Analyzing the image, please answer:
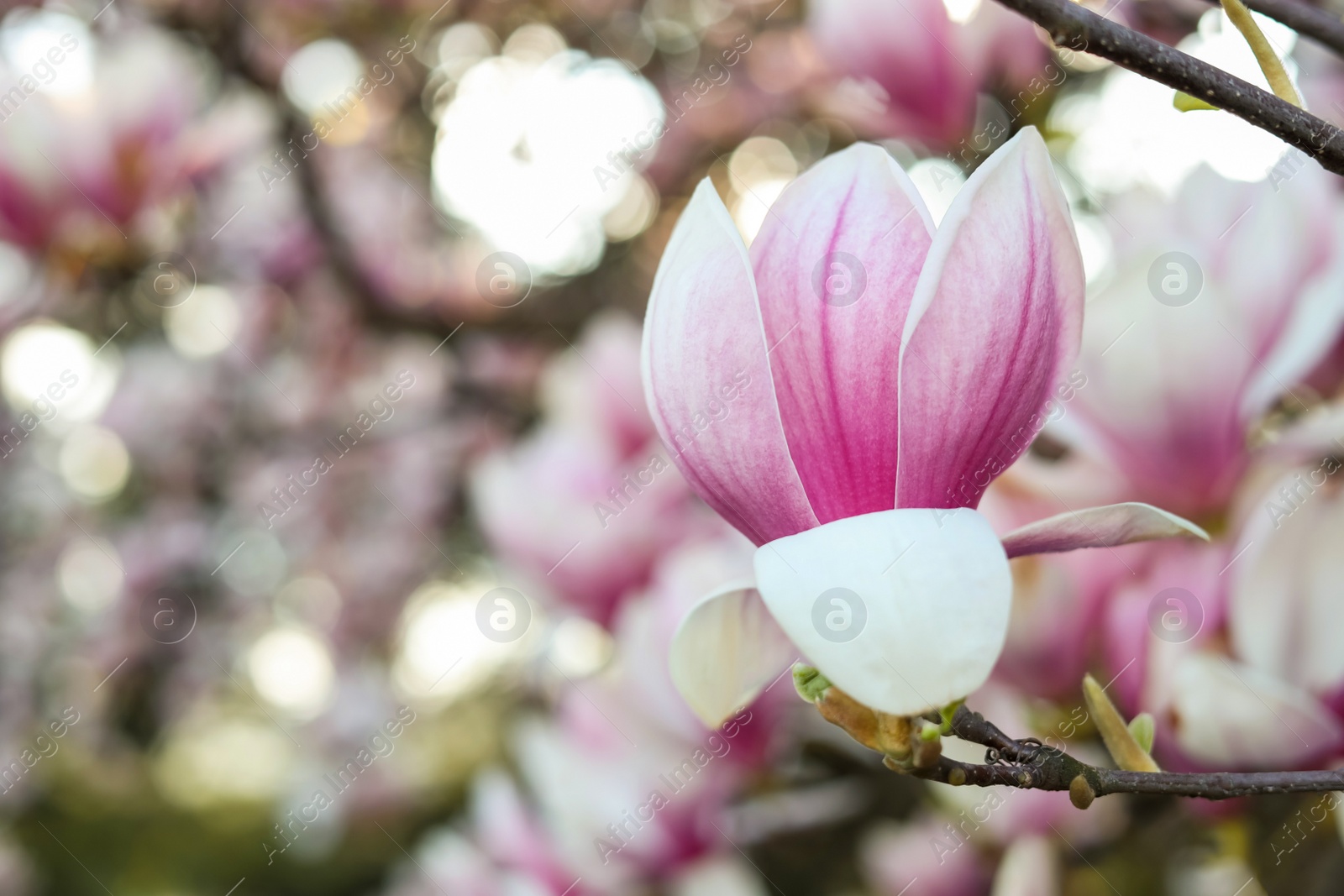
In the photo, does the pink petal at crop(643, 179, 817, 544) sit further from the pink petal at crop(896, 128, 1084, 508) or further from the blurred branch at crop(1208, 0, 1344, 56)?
the blurred branch at crop(1208, 0, 1344, 56)

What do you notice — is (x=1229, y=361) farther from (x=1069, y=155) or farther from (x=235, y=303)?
(x=235, y=303)

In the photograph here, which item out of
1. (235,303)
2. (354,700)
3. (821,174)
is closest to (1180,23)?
(821,174)

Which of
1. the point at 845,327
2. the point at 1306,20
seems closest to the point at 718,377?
the point at 845,327

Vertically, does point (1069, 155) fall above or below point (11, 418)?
above

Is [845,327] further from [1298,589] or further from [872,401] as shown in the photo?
[1298,589]

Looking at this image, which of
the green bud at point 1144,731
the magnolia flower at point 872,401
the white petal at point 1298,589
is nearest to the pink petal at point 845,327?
the magnolia flower at point 872,401

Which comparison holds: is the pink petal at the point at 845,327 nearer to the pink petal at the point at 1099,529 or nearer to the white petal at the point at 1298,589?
the pink petal at the point at 1099,529
